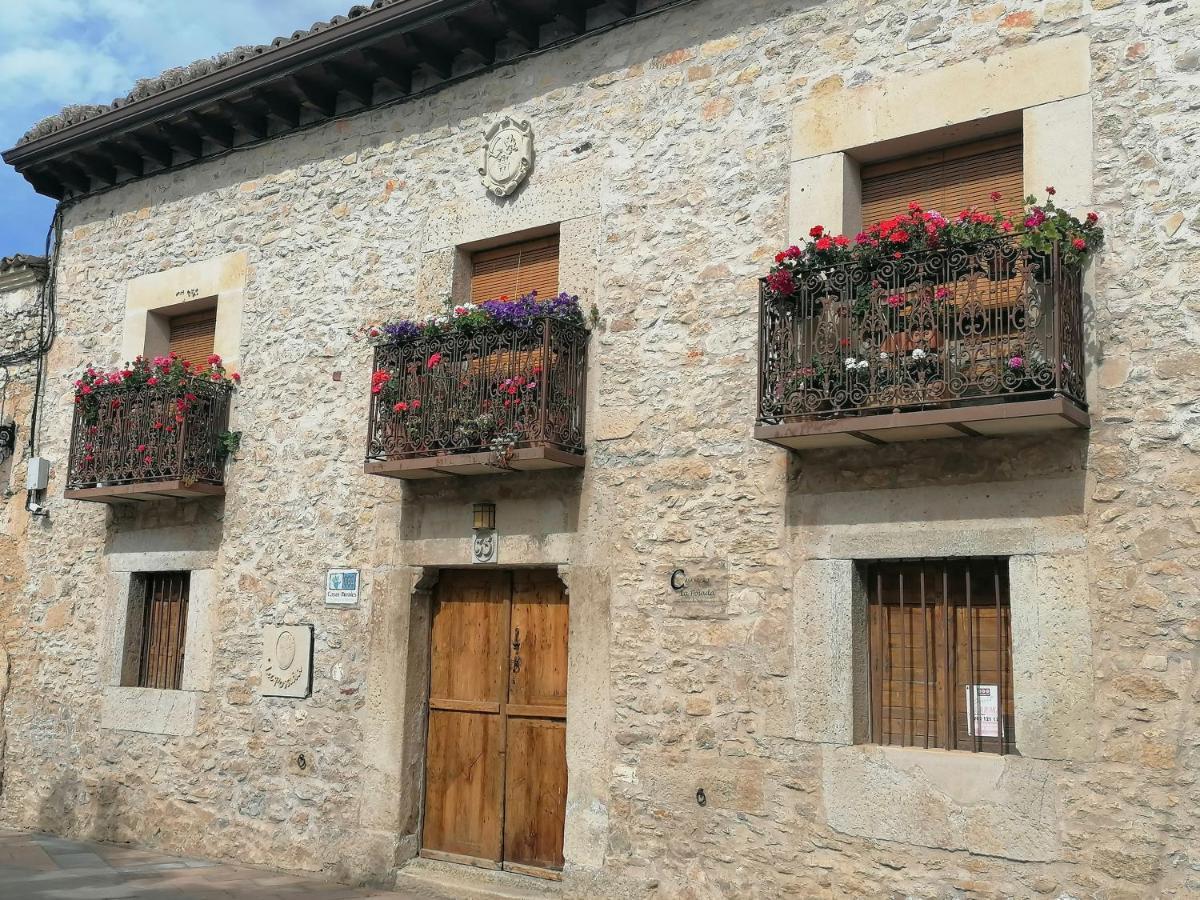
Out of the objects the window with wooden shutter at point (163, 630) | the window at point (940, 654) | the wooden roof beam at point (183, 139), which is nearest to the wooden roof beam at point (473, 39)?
the wooden roof beam at point (183, 139)

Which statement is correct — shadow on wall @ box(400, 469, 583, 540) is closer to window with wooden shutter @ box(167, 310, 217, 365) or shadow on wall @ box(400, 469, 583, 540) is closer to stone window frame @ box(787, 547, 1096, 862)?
stone window frame @ box(787, 547, 1096, 862)

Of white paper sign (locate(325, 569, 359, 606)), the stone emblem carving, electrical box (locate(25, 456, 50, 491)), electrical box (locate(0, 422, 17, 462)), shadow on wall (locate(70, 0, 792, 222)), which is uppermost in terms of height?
shadow on wall (locate(70, 0, 792, 222))

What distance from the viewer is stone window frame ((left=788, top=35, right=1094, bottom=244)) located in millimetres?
5953

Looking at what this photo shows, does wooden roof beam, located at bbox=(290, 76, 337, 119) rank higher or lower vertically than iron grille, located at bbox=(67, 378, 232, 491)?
higher

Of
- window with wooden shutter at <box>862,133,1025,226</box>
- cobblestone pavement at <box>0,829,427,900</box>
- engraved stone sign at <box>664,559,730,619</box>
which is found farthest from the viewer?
cobblestone pavement at <box>0,829,427,900</box>

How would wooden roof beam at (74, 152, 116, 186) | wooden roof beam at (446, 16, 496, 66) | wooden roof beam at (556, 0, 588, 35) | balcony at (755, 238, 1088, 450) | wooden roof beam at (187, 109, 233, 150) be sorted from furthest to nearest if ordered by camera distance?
wooden roof beam at (74, 152, 116, 186) → wooden roof beam at (187, 109, 233, 150) → wooden roof beam at (446, 16, 496, 66) → wooden roof beam at (556, 0, 588, 35) → balcony at (755, 238, 1088, 450)

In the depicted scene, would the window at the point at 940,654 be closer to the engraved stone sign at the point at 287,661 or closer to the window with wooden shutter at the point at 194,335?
the engraved stone sign at the point at 287,661

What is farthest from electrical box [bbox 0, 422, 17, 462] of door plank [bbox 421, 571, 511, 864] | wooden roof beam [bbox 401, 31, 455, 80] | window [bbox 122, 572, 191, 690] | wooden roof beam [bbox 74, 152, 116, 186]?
wooden roof beam [bbox 401, 31, 455, 80]

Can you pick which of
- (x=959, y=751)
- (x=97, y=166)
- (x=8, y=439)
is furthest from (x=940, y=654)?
(x=8, y=439)

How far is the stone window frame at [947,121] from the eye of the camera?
19.5ft

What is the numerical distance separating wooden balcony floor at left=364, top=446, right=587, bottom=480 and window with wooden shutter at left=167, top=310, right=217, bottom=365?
301 cm

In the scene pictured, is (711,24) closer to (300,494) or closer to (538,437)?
(538,437)

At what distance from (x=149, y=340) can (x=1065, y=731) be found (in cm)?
790

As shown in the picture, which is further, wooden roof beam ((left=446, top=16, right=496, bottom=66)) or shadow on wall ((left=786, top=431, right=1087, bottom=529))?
wooden roof beam ((left=446, top=16, right=496, bottom=66))
